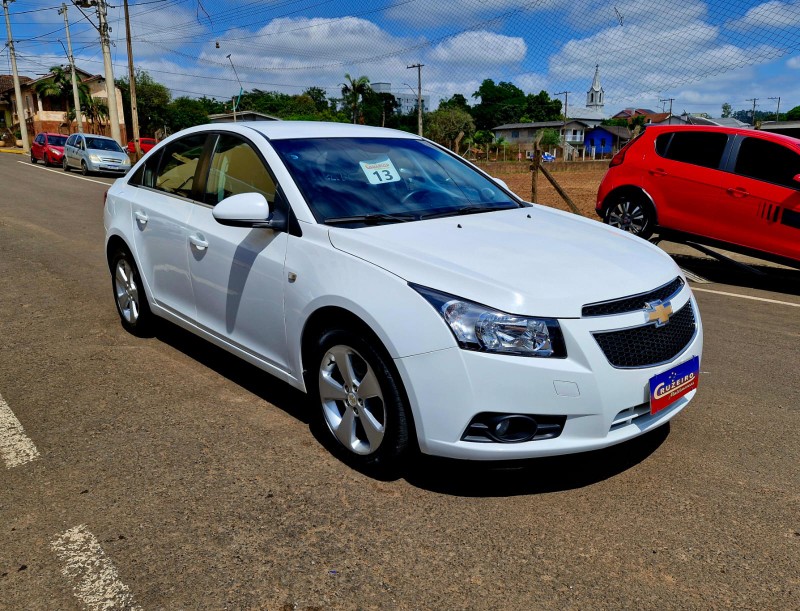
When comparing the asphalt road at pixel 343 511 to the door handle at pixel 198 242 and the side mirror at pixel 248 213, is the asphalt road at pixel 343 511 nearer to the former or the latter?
the door handle at pixel 198 242

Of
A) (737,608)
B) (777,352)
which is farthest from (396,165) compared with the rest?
(777,352)

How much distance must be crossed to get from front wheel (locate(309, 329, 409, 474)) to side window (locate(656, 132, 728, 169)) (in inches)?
268

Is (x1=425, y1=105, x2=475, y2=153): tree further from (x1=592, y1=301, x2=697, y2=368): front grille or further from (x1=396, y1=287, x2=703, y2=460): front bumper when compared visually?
(x1=396, y1=287, x2=703, y2=460): front bumper

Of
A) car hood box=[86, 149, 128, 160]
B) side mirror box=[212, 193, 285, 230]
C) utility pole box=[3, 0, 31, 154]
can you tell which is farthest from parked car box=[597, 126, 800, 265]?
utility pole box=[3, 0, 31, 154]

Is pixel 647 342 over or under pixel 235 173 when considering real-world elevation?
under

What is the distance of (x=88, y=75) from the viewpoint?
202ft

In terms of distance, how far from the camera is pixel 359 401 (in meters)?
3.23

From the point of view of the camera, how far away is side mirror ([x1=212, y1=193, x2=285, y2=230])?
350cm

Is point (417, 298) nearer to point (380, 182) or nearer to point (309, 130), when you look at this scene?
point (380, 182)

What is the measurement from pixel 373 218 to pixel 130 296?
8.98 ft

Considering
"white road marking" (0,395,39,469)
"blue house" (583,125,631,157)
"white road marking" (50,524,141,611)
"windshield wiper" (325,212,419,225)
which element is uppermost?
"windshield wiper" (325,212,419,225)

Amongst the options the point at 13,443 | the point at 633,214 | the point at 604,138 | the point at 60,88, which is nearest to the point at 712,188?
the point at 633,214

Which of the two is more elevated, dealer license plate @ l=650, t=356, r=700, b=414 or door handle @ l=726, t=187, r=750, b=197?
door handle @ l=726, t=187, r=750, b=197

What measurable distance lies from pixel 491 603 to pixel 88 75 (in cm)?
6925
